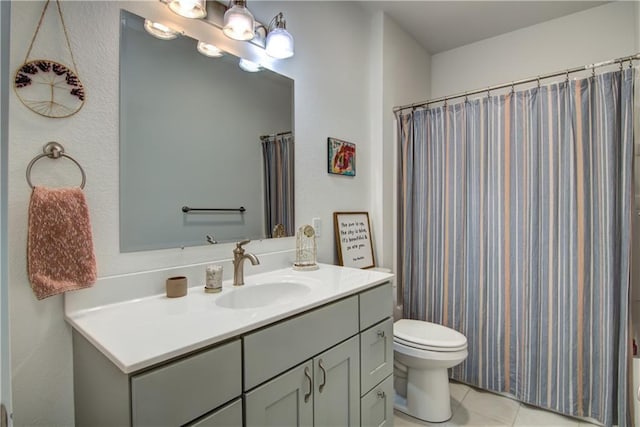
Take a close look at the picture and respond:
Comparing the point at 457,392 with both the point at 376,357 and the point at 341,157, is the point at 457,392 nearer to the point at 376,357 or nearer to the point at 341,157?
the point at 376,357

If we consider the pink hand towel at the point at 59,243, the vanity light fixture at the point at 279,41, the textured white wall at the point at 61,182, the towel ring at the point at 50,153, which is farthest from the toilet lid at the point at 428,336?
the towel ring at the point at 50,153

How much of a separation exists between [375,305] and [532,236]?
45.0 inches

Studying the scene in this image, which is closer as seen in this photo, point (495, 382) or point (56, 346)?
point (56, 346)

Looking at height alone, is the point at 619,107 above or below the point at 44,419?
above

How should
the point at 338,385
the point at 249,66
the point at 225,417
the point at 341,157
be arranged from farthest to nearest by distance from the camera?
the point at 341,157
the point at 249,66
the point at 338,385
the point at 225,417

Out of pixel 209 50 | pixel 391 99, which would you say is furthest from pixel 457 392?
pixel 209 50

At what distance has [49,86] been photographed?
3.16 ft

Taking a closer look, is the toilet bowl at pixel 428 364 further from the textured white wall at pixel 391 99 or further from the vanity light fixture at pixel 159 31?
the vanity light fixture at pixel 159 31

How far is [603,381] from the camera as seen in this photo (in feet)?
5.53

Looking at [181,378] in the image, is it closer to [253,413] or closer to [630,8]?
[253,413]

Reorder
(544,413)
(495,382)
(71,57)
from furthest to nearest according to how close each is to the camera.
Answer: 1. (495,382)
2. (544,413)
3. (71,57)

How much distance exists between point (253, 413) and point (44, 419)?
2.10 feet

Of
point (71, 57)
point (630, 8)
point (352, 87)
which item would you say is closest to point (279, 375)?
point (71, 57)

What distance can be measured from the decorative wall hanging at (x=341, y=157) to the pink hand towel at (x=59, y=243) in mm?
1309
